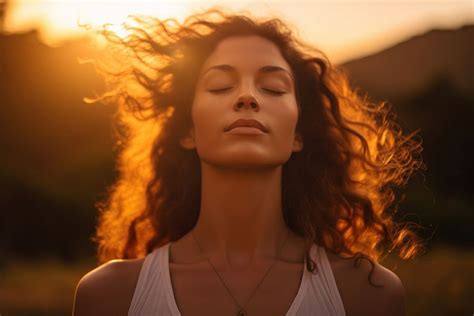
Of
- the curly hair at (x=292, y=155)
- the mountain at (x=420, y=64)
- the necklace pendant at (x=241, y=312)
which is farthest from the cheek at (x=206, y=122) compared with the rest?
the mountain at (x=420, y=64)

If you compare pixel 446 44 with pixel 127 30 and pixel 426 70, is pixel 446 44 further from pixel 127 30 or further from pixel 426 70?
pixel 127 30

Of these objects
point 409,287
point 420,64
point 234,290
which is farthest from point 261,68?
point 420,64

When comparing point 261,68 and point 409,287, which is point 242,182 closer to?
point 261,68

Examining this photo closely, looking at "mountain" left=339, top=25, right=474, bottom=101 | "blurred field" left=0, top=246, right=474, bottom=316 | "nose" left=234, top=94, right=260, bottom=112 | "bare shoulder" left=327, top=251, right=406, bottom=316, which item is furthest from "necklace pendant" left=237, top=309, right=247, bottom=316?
"mountain" left=339, top=25, right=474, bottom=101

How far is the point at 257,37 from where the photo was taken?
12.3ft

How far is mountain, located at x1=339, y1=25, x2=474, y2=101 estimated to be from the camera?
1152 cm

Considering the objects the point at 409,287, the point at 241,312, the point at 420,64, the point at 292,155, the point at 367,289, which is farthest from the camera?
the point at 420,64

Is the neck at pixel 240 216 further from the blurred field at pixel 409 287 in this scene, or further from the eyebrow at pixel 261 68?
the blurred field at pixel 409 287

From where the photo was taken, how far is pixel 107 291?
350 centimetres

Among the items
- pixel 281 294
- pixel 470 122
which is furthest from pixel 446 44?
pixel 281 294

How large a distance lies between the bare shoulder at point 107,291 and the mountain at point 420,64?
8.25 meters

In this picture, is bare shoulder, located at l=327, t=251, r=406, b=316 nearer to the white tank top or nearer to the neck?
the white tank top

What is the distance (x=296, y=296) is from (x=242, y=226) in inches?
17.1

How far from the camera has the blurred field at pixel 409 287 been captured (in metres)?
7.21
